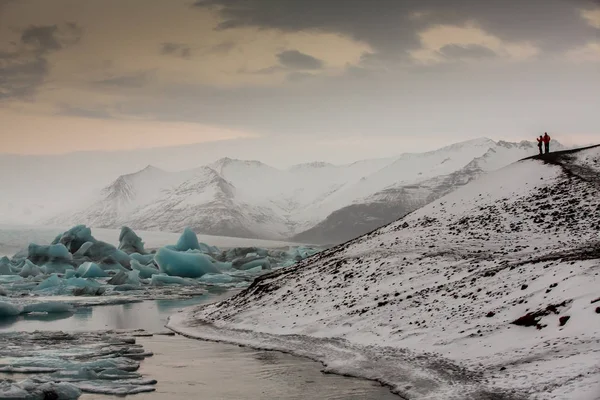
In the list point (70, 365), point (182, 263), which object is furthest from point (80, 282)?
point (70, 365)

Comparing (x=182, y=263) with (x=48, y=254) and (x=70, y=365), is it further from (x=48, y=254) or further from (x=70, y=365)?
(x=70, y=365)

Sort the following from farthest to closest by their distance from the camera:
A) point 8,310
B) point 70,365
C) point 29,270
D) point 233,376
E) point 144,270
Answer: point 29,270 < point 144,270 < point 8,310 < point 70,365 < point 233,376

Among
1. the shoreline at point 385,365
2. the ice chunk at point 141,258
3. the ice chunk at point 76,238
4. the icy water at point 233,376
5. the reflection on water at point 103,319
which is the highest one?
the ice chunk at point 76,238

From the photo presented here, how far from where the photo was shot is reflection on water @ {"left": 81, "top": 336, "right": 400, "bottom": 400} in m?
23.4

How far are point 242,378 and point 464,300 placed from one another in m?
11.2

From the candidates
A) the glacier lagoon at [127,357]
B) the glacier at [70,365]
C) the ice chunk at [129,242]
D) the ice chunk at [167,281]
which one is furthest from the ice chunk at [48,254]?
the glacier at [70,365]

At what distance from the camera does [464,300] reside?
31656 mm

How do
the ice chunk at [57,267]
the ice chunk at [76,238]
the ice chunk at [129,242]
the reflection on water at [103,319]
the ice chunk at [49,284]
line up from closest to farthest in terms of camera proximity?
the reflection on water at [103,319], the ice chunk at [49,284], the ice chunk at [57,267], the ice chunk at [76,238], the ice chunk at [129,242]

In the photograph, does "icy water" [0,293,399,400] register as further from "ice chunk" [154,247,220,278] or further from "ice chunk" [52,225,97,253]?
"ice chunk" [52,225,97,253]

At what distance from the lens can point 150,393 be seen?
23766 millimetres

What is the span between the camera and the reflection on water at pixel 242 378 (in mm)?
23438

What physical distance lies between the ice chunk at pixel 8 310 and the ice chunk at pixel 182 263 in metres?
36.1

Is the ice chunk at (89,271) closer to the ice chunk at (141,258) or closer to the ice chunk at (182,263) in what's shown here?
the ice chunk at (182,263)

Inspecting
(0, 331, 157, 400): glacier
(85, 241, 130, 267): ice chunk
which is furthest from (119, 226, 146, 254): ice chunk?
(0, 331, 157, 400): glacier
